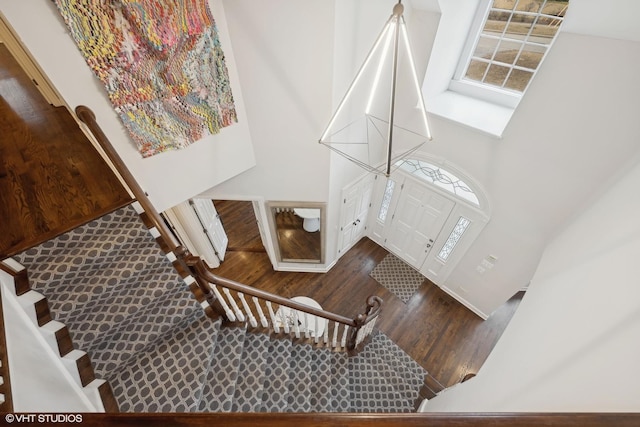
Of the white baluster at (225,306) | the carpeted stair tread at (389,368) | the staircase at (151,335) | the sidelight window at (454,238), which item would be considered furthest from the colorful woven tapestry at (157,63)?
the sidelight window at (454,238)

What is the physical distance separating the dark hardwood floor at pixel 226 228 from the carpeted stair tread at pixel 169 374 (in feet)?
4.05

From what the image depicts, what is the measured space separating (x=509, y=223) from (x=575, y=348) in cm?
268

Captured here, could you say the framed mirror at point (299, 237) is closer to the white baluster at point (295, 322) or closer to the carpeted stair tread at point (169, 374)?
the white baluster at point (295, 322)

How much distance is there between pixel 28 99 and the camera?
3.22 m

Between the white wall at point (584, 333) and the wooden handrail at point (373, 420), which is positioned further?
the white wall at point (584, 333)

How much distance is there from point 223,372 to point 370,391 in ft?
5.94

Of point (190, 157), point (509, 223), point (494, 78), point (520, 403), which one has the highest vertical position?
point (494, 78)

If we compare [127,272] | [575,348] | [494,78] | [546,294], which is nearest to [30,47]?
[127,272]

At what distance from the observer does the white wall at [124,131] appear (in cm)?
174

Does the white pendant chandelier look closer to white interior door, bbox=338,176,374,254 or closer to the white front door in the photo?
white interior door, bbox=338,176,374,254

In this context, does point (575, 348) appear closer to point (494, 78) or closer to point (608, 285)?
point (608, 285)

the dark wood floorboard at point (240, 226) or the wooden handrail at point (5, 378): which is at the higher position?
the wooden handrail at point (5, 378)
